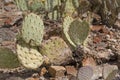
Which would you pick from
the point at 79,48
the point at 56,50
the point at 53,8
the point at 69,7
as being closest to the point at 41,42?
the point at 56,50

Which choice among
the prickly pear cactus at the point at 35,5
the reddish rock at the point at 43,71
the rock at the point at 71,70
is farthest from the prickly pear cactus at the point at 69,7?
the reddish rock at the point at 43,71

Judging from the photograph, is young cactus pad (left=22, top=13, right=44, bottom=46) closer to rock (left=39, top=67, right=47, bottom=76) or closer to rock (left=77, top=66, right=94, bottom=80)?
rock (left=39, top=67, right=47, bottom=76)

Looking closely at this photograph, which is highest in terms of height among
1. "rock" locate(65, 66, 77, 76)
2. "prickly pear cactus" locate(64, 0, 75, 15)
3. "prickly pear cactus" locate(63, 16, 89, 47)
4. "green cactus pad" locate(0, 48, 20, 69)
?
"prickly pear cactus" locate(64, 0, 75, 15)

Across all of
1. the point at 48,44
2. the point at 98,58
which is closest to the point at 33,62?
the point at 48,44

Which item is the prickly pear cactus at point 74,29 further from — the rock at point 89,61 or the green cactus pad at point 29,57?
the green cactus pad at point 29,57

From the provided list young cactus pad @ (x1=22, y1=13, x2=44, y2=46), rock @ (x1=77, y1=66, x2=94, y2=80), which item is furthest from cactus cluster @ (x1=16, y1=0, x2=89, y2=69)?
rock @ (x1=77, y1=66, x2=94, y2=80)

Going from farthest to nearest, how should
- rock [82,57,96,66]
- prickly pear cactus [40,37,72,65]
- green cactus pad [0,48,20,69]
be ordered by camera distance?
rock [82,57,96,66]
prickly pear cactus [40,37,72,65]
green cactus pad [0,48,20,69]
